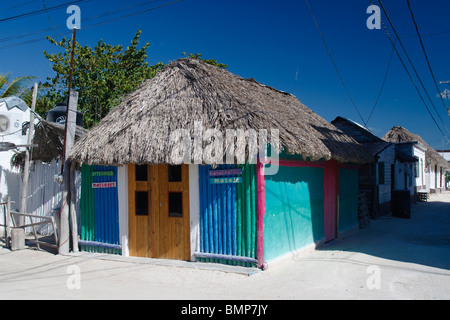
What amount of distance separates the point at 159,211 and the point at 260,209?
95.4 inches

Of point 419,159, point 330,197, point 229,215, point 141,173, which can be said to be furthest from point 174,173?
point 419,159

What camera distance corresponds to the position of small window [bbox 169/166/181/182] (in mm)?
8054

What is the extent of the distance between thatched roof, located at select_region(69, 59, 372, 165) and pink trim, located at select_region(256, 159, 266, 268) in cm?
73

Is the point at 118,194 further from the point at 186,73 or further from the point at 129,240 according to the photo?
the point at 186,73

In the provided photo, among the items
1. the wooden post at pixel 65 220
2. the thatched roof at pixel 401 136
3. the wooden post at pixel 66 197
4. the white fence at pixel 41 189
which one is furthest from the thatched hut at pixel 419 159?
the wooden post at pixel 65 220

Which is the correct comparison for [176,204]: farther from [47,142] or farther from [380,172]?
[380,172]

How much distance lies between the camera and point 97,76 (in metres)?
16.3

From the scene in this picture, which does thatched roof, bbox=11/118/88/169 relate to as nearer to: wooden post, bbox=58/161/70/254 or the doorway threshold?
wooden post, bbox=58/161/70/254

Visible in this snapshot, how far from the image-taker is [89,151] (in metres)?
8.34

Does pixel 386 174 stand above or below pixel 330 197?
above

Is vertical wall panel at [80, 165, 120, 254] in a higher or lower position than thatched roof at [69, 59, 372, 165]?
lower

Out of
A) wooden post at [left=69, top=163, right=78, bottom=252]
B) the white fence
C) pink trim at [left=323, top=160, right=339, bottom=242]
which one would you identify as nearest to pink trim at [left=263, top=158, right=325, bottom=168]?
pink trim at [left=323, top=160, right=339, bottom=242]

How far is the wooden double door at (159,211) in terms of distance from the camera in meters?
7.93
